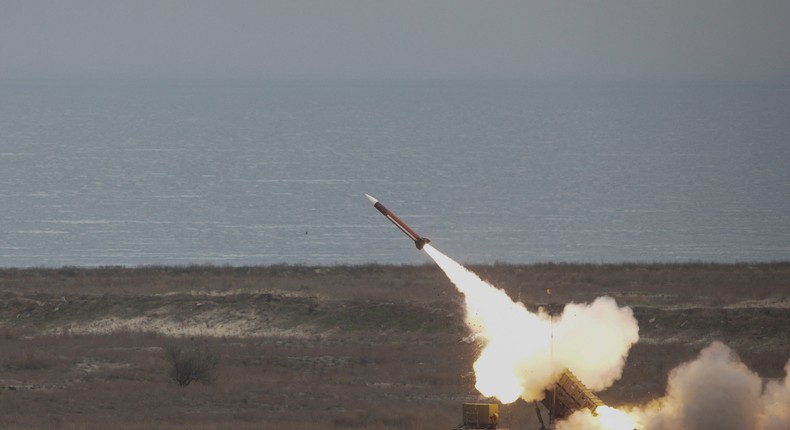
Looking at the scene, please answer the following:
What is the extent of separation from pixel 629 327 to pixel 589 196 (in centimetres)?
11669

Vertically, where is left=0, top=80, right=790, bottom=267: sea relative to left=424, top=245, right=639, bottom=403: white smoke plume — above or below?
above

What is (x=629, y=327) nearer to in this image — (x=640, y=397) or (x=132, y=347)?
(x=640, y=397)

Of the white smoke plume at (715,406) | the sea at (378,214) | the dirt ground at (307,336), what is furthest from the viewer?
the sea at (378,214)

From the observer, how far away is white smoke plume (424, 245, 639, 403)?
127 ft

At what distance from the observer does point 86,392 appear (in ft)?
150

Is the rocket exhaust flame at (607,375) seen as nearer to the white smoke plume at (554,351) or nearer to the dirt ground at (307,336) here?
the white smoke plume at (554,351)

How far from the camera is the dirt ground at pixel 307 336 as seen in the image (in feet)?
143

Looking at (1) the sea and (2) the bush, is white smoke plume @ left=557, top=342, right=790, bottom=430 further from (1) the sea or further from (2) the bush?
(1) the sea

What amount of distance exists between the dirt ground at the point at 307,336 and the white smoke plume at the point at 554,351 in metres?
1.98

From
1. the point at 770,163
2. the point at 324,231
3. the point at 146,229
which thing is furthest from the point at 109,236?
the point at 770,163

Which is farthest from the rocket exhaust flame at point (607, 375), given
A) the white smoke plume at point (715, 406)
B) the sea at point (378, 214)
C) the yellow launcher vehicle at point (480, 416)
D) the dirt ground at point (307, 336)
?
the sea at point (378, 214)

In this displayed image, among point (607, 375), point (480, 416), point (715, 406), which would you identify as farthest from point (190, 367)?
point (715, 406)

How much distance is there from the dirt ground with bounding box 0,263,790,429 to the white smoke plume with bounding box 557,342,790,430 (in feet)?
14.3

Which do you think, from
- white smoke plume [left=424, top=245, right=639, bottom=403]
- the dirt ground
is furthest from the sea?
white smoke plume [left=424, top=245, right=639, bottom=403]
